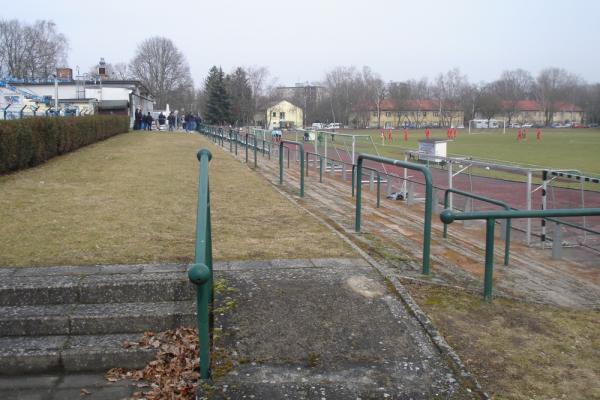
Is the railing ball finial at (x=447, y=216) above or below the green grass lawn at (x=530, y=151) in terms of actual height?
above

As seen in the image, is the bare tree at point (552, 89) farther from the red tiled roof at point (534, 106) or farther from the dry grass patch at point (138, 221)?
the dry grass patch at point (138, 221)

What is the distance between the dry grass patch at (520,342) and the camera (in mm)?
3496

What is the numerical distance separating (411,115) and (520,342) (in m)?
127

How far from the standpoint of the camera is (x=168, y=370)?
12.6 ft

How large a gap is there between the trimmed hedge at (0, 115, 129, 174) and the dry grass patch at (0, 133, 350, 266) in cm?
102

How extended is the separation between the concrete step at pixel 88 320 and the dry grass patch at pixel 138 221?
3.35 feet

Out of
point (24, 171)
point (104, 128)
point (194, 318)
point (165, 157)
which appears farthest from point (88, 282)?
point (104, 128)

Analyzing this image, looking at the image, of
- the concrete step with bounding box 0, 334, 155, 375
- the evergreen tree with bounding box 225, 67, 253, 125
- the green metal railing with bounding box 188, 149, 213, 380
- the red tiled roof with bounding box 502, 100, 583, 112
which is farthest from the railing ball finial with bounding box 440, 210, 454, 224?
the red tiled roof with bounding box 502, 100, 583, 112

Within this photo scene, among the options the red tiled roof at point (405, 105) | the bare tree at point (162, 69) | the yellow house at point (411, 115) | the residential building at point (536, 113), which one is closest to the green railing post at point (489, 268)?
the bare tree at point (162, 69)

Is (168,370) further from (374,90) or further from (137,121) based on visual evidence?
(374,90)

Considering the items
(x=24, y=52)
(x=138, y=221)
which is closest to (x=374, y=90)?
(x=24, y=52)

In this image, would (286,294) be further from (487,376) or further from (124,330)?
(487,376)

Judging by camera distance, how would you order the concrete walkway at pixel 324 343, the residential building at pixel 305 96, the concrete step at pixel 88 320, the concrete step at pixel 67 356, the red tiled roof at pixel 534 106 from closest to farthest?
the concrete walkway at pixel 324 343 < the concrete step at pixel 67 356 < the concrete step at pixel 88 320 < the residential building at pixel 305 96 < the red tiled roof at pixel 534 106

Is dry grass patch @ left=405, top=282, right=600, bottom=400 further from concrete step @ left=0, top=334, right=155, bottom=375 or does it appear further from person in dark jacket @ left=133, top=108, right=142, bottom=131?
person in dark jacket @ left=133, top=108, right=142, bottom=131
